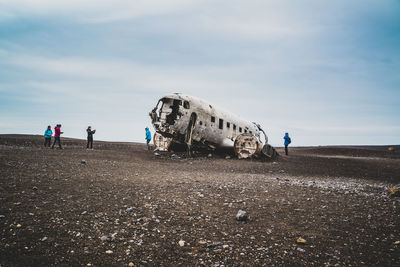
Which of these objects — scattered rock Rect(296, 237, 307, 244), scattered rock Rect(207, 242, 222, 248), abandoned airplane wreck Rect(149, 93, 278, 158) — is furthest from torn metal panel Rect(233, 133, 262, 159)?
scattered rock Rect(207, 242, 222, 248)

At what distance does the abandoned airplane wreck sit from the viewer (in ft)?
57.5

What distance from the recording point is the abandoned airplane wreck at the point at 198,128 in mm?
17531

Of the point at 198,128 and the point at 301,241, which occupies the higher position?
the point at 198,128

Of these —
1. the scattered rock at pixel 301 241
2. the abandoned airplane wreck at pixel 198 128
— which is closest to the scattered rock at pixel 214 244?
the scattered rock at pixel 301 241

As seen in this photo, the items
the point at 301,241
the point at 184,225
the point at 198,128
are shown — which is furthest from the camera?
the point at 198,128

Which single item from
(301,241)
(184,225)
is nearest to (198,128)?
(184,225)

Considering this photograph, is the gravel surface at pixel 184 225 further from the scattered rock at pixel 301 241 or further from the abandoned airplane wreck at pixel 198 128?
the abandoned airplane wreck at pixel 198 128

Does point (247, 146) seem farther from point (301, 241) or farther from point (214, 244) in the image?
point (214, 244)

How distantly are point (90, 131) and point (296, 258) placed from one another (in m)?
20.2

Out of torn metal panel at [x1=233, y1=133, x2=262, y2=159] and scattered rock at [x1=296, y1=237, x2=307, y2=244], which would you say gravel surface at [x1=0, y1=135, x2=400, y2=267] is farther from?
torn metal panel at [x1=233, y1=133, x2=262, y2=159]

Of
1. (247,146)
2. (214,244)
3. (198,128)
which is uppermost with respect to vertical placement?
(198,128)

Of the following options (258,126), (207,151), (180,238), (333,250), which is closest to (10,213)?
(180,238)

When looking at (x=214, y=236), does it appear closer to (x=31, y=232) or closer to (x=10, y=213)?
(x=31, y=232)

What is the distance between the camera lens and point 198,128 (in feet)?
60.4
